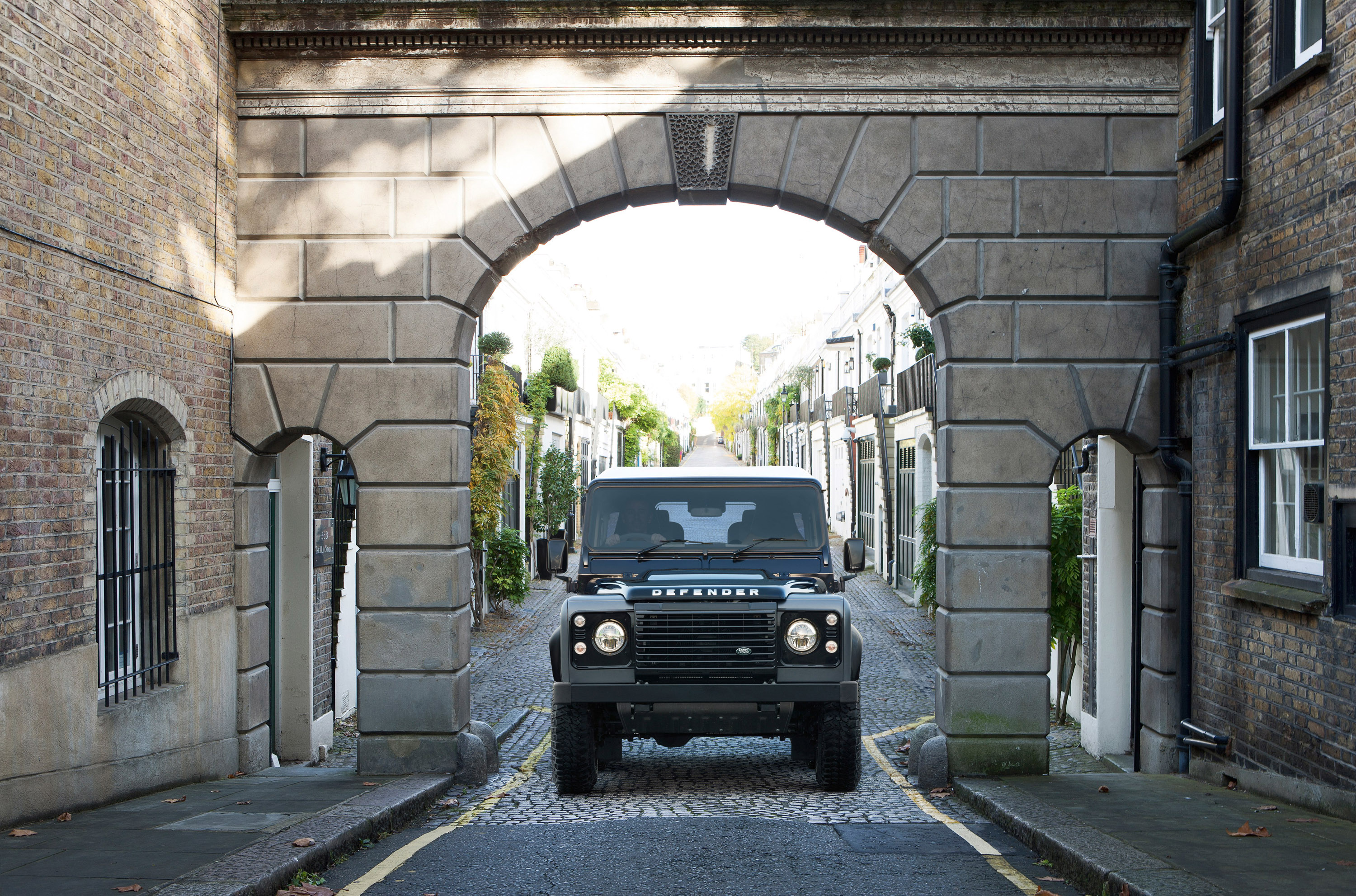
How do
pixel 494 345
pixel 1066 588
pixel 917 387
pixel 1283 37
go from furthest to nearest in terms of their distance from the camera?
pixel 917 387
pixel 494 345
pixel 1066 588
pixel 1283 37

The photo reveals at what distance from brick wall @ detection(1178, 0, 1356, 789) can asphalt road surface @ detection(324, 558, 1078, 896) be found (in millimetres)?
1892

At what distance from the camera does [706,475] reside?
337 inches

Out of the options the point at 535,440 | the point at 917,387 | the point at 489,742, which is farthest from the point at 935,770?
the point at 535,440

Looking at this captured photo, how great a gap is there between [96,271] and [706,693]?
15.6 feet

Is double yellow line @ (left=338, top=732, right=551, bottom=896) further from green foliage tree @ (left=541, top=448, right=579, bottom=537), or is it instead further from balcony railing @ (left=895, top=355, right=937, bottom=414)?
green foliage tree @ (left=541, top=448, right=579, bottom=537)

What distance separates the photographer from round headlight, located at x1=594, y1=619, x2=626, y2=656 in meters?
7.43

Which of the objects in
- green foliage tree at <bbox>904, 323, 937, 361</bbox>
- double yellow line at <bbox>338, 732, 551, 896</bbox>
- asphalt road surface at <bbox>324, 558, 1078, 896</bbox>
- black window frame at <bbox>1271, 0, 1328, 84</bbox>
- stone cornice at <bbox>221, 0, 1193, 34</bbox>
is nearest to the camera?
asphalt road surface at <bbox>324, 558, 1078, 896</bbox>

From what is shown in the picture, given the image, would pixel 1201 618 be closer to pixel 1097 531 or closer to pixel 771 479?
pixel 1097 531

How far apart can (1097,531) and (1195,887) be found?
582 centimetres

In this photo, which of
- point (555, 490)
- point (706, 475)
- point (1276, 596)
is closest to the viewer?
point (1276, 596)

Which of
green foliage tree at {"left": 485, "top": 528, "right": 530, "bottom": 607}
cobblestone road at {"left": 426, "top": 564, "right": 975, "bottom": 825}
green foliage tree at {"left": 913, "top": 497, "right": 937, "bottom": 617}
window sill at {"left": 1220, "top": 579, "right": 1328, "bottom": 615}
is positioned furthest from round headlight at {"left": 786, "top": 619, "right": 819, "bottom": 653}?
green foliage tree at {"left": 485, "top": 528, "right": 530, "bottom": 607}

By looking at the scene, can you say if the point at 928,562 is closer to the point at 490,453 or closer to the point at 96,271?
the point at 490,453

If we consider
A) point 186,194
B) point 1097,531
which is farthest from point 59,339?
point 1097,531

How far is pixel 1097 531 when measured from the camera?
10.2 meters
